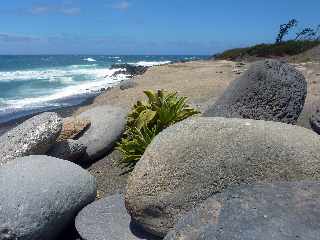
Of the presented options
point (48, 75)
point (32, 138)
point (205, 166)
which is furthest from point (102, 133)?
point (48, 75)

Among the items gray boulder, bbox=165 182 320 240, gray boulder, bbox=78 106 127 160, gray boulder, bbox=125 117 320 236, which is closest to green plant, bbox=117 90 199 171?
gray boulder, bbox=78 106 127 160

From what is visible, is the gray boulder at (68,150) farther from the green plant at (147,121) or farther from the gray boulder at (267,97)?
the gray boulder at (267,97)

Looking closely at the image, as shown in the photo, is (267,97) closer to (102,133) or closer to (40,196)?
(102,133)

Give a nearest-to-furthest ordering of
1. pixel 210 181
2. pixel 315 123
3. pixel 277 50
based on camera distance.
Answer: pixel 210 181 → pixel 315 123 → pixel 277 50

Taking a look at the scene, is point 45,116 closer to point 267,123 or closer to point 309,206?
point 267,123

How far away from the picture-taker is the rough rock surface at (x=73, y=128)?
25.3 ft

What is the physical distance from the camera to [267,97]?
6.91 meters

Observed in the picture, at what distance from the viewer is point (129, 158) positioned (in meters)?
7.14

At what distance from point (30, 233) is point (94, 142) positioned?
9.95 ft

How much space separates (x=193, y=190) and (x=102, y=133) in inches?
146

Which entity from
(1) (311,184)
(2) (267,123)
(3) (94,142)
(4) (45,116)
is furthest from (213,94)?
(1) (311,184)

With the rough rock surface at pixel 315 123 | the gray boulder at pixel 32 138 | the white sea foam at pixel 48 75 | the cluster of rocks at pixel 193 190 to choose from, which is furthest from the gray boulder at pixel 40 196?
the white sea foam at pixel 48 75

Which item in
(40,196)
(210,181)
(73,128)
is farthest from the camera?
(73,128)

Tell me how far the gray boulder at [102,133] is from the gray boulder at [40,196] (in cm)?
194
